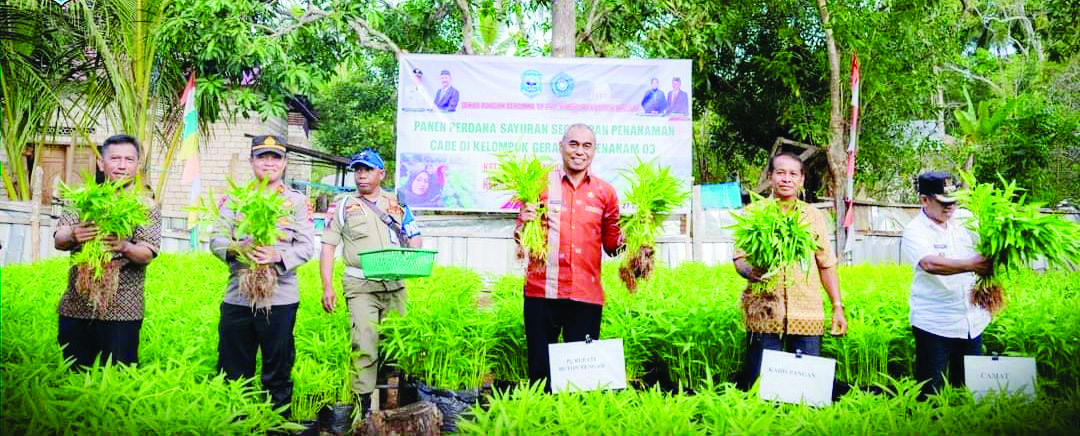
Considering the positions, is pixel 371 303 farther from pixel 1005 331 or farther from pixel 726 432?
pixel 1005 331

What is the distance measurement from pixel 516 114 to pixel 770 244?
6.01m

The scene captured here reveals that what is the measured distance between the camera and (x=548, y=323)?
13.0 feet

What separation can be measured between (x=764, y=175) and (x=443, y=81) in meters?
6.80

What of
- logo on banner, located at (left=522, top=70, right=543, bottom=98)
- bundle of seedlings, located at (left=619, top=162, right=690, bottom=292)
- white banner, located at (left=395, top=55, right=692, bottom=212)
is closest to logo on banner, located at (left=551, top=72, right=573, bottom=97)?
white banner, located at (left=395, top=55, right=692, bottom=212)

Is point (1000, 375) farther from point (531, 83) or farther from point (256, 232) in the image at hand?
point (531, 83)

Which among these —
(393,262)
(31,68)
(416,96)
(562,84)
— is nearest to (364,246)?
(393,262)

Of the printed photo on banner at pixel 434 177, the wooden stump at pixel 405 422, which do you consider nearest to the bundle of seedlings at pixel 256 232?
the wooden stump at pixel 405 422

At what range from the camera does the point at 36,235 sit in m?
9.52

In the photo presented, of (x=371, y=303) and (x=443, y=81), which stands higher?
(x=443, y=81)

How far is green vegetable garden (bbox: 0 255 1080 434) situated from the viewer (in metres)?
2.83

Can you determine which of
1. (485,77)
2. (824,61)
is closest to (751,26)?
(824,61)

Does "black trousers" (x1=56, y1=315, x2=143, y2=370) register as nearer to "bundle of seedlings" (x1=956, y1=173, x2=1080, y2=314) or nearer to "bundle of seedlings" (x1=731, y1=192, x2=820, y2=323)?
"bundle of seedlings" (x1=731, y1=192, x2=820, y2=323)

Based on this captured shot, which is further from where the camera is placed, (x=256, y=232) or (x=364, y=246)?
(x=364, y=246)

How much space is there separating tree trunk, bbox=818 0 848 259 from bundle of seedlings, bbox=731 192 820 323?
28.3ft
